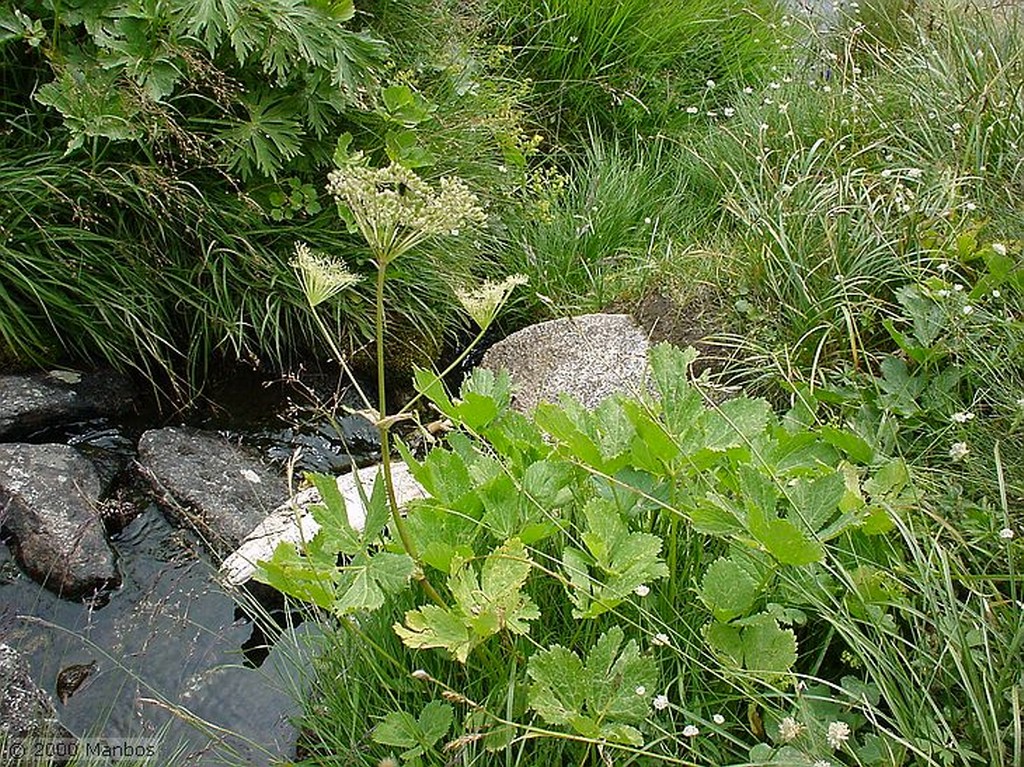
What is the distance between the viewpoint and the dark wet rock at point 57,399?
3.48 metres

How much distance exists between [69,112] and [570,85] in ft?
9.12

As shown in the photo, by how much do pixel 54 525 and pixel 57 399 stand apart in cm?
64

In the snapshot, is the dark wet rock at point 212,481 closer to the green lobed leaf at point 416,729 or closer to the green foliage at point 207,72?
the green foliage at point 207,72

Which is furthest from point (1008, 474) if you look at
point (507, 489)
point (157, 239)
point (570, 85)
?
point (570, 85)

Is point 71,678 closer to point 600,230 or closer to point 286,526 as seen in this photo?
point 286,526

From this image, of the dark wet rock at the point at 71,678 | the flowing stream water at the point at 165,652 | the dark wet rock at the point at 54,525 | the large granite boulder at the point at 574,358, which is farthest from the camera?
the large granite boulder at the point at 574,358

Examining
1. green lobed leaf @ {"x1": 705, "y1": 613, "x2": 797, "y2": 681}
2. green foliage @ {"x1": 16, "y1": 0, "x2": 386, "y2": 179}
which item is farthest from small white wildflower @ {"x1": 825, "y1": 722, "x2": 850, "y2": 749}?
green foliage @ {"x1": 16, "y1": 0, "x2": 386, "y2": 179}

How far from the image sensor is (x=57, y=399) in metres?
3.56

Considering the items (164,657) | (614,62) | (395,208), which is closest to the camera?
(395,208)

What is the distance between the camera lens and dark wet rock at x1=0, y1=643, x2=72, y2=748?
93.8 inches

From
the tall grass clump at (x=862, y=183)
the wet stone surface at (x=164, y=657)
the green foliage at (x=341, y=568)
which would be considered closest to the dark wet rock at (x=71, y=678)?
the wet stone surface at (x=164, y=657)

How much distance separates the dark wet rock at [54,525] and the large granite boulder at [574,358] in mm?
1538

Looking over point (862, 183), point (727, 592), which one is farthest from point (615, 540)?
point (862, 183)

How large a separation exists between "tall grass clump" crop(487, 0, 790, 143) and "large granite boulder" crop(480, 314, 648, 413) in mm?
1609
